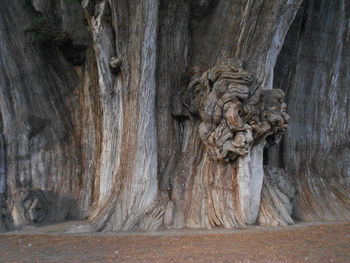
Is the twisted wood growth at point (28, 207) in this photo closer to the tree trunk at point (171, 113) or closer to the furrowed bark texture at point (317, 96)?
the tree trunk at point (171, 113)

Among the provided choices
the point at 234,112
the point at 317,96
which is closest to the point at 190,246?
the point at 234,112

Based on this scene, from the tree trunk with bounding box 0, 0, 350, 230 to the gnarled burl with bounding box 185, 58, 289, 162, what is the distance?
0.06ft

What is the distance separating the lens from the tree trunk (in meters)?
6.23

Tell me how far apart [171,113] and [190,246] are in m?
2.86

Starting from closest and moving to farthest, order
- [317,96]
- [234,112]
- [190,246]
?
[190,246] → [234,112] → [317,96]

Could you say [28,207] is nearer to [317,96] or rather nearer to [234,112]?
[234,112]

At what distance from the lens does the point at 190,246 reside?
15.3ft

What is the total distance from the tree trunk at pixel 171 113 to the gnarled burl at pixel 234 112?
0.02 metres

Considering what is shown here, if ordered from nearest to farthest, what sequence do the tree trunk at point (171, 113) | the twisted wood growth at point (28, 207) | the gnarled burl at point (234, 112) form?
1. the gnarled burl at point (234, 112)
2. the tree trunk at point (171, 113)
3. the twisted wood growth at point (28, 207)

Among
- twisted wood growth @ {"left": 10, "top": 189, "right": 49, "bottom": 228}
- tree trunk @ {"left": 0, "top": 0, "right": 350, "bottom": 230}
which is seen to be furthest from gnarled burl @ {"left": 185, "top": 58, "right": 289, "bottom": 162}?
twisted wood growth @ {"left": 10, "top": 189, "right": 49, "bottom": 228}

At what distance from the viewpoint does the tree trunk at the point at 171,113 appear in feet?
20.5

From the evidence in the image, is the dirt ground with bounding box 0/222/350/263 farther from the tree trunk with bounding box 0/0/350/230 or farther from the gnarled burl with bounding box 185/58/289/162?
the gnarled burl with bounding box 185/58/289/162

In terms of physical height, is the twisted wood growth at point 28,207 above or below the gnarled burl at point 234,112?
below

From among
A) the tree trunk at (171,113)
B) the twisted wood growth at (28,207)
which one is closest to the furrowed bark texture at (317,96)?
the tree trunk at (171,113)
